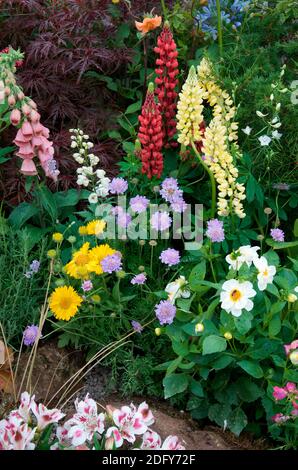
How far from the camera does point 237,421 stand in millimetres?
2855

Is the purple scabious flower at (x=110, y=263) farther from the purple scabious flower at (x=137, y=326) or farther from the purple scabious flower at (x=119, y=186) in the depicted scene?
the purple scabious flower at (x=119, y=186)

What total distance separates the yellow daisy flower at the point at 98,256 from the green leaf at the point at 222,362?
24.8 inches

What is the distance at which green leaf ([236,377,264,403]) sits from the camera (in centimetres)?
281

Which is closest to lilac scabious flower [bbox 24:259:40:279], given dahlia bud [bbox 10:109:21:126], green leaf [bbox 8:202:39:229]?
green leaf [bbox 8:202:39:229]

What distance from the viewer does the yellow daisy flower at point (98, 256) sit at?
3025 millimetres

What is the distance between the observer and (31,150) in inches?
130

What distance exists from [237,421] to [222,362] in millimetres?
282

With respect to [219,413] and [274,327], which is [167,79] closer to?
[274,327]

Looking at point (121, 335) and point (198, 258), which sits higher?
point (198, 258)

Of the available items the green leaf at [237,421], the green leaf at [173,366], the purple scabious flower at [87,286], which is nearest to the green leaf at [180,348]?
the green leaf at [173,366]

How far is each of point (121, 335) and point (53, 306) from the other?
1.13 ft

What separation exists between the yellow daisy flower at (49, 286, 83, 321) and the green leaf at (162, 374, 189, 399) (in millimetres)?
499
